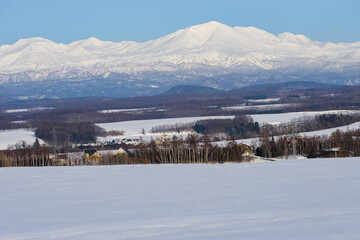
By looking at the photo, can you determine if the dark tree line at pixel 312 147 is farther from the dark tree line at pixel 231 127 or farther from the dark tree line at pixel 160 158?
the dark tree line at pixel 231 127

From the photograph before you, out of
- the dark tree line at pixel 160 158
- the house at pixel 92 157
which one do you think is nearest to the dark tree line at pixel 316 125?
the house at pixel 92 157

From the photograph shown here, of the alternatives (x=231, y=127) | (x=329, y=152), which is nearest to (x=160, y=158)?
(x=329, y=152)

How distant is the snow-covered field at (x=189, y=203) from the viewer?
29.1 ft

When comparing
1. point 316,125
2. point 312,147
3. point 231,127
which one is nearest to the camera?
point 312,147

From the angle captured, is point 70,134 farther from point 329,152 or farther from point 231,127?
point 329,152

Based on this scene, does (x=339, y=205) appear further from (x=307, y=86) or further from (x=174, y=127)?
(x=307, y=86)

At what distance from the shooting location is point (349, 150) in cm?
3052

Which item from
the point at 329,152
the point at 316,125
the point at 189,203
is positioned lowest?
the point at 189,203

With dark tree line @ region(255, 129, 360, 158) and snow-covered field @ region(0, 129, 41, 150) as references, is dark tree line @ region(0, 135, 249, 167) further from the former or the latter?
snow-covered field @ region(0, 129, 41, 150)

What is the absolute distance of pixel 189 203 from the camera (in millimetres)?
11555

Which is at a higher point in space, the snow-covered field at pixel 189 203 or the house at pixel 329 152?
the house at pixel 329 152

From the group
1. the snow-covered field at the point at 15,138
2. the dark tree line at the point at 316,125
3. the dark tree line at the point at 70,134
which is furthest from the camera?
the dark tree line at the point at 70,134

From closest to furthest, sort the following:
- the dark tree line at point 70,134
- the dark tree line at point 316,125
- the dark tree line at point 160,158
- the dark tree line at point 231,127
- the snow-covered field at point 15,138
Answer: the dark tree line at point 160,158, the dark tree line at point 316,125, the snow-covered field at point 15,138, the dark tree line at point 231,127, the dark tree line at point 70,134

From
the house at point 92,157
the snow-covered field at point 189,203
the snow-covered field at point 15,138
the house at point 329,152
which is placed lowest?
the snow-covered field at point 189,203
